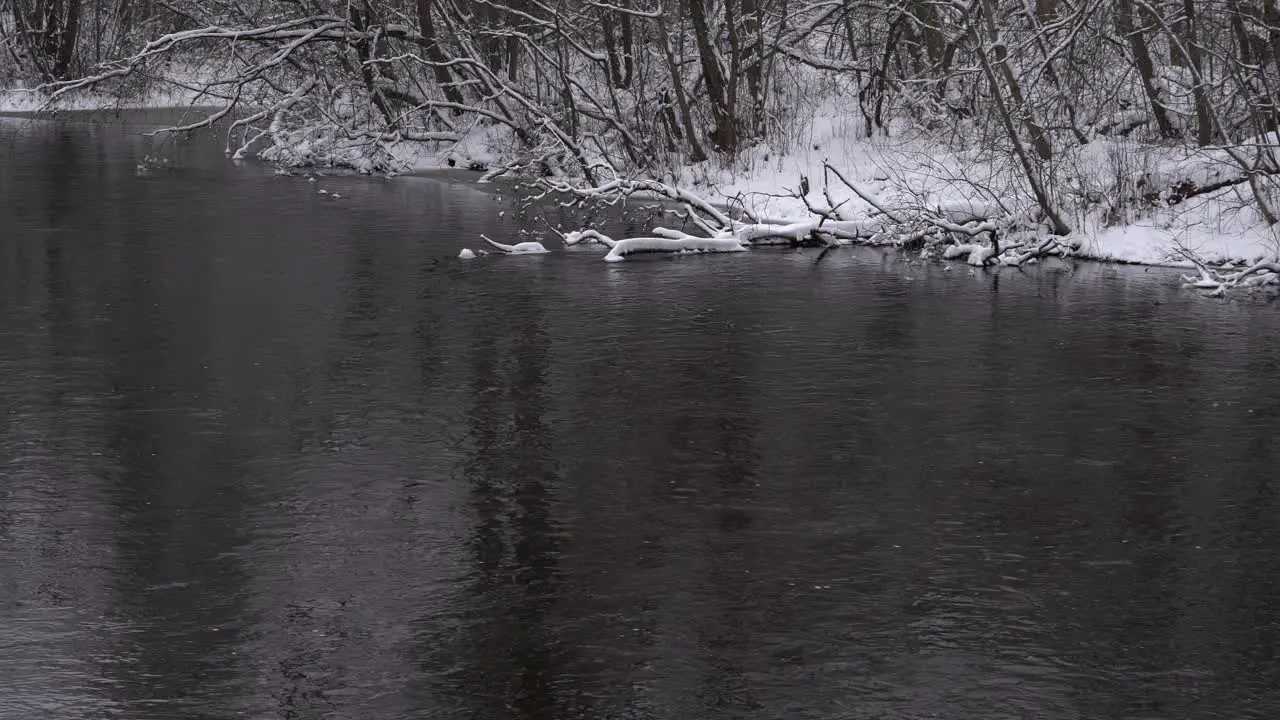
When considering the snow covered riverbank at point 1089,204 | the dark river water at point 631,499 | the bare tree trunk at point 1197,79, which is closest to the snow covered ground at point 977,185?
the snow covered riverbank at point 1089,204

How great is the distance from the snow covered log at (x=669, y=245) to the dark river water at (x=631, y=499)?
7.86ft

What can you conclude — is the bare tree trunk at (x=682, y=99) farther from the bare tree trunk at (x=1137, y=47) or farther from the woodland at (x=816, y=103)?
the bare tree trunk at (x=1137, y=47)

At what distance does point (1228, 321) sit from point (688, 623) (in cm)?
958

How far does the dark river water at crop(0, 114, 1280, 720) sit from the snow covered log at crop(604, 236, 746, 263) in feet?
7.86

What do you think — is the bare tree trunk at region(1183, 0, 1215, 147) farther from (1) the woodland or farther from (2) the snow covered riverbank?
(2) the snow covered riverbank

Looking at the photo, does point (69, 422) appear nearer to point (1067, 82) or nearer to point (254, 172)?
point (1067, 82)

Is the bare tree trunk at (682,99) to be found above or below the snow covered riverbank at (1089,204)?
above

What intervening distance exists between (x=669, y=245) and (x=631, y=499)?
11046 mm

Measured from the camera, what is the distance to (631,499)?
8.70 metres

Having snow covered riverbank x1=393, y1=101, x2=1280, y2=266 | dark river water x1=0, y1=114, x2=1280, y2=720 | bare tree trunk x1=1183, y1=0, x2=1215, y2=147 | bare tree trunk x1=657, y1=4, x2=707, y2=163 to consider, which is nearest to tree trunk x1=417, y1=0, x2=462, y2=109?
bare tree trunk x1=657, y1=4, x2=707, y2=163

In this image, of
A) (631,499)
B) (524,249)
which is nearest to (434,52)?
(524,249)

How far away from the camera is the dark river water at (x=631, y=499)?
6156 mm

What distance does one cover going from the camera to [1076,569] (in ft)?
24.9

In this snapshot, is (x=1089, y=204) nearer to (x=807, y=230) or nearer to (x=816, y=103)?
(x=807, y=230)
